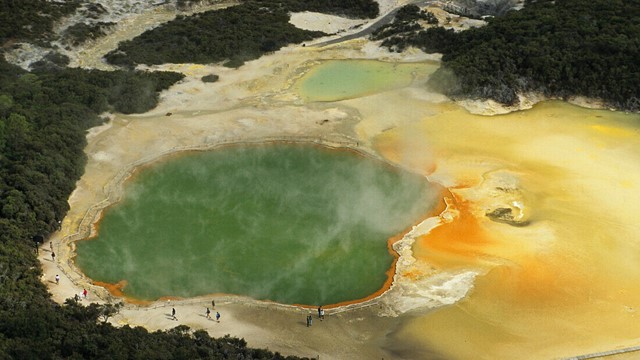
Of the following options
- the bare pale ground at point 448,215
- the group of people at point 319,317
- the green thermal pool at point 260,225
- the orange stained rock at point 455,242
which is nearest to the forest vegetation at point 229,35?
the bare pale ground at point 448,215

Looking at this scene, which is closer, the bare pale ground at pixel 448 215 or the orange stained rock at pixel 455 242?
the bare pale ground at pixel 448 215

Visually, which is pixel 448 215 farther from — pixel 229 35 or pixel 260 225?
pixel 229 35

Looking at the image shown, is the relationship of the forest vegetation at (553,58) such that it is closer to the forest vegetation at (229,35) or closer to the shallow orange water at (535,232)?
the shallow orange water at (535,232)

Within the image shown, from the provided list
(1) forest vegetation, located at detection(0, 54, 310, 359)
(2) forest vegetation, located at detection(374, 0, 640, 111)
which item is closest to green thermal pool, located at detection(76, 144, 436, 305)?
(1) forest vegetation, located at detection(0, 54, 310, 359)

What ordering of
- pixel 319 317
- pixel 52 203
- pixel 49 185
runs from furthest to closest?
pixel 49 185, pixel 52 203, pixel 319 317

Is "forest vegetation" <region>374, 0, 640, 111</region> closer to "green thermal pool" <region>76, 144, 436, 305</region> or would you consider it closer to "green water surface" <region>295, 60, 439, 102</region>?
"green water surface" <region>295, 60, 439, 102</region>

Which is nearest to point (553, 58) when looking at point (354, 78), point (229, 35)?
point (354, 78)
